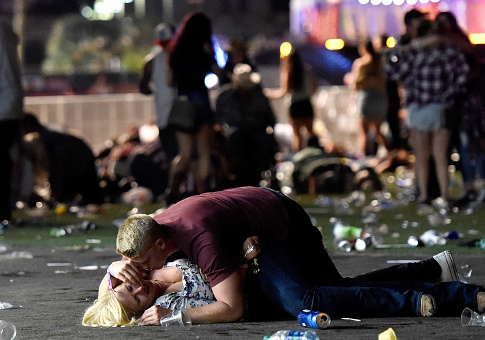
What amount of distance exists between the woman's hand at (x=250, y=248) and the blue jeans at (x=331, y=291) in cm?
6

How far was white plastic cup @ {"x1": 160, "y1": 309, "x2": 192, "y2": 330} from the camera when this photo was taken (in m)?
5.64

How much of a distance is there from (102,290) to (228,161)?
7.62m

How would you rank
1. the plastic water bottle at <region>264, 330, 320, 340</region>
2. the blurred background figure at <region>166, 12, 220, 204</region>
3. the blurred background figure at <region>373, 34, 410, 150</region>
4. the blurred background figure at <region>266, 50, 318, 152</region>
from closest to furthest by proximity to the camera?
the plastic water bottle at <region>264, 330, 320, 340</region> < the blurred background figure at <region>166, 12, 220, 204</region> < the blurred background figure at <region>266, 50, 318, 152</region> < the blurred background figure at <region>373, 34, 410, 150</region>

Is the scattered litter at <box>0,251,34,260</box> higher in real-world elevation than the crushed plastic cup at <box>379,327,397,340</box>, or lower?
lower

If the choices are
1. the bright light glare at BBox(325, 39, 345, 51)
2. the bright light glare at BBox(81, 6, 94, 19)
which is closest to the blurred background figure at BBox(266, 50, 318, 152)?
the bright light glare at BBox(325, 39, 345, 51)

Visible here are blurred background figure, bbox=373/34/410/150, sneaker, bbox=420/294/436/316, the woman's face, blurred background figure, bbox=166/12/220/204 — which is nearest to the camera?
the woman's face

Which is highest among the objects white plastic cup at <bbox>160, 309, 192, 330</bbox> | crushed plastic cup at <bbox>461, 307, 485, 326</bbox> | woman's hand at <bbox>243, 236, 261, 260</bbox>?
woman's hand at <bbox>243, 236, 261, 260</bbox>

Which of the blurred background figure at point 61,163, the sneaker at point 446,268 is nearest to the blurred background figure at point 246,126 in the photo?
the blurred background figure at point 61,163

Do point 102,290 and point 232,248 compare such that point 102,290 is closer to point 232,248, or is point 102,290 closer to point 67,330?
point 67,330

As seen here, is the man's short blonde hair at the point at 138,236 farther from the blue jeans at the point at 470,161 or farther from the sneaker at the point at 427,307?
the blue jeans at the point at 470,161

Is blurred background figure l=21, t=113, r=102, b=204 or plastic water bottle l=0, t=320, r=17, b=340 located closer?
plastic water bottle l=0, t=320, r=17, b=340

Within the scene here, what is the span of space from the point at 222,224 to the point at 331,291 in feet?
2.26

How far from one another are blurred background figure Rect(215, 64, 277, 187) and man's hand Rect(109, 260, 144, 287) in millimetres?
7819

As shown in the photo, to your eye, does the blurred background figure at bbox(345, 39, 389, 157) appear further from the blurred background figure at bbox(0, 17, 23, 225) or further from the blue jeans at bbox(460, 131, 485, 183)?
the blurred background figure at bbox(0, 17, 23, 225)
